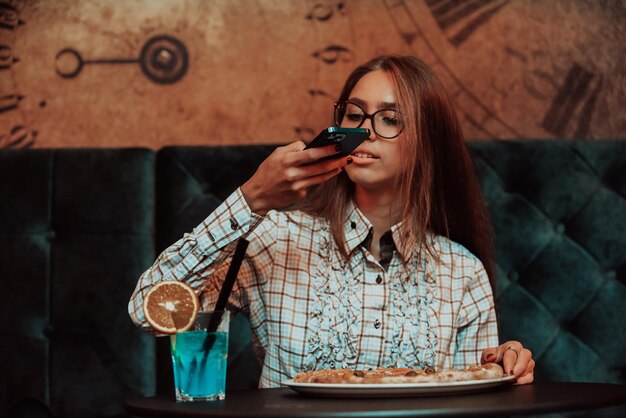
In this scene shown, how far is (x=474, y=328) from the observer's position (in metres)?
1.78

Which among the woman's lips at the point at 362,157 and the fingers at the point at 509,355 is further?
the woman's lips at the point at 362,157

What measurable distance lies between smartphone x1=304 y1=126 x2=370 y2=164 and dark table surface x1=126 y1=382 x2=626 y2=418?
362mm

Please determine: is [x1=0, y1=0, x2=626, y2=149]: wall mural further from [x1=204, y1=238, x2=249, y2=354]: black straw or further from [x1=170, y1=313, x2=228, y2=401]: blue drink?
[x1=170, y1=313, x2=228, y2=401]: blue drink

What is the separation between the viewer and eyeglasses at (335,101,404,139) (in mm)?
1715

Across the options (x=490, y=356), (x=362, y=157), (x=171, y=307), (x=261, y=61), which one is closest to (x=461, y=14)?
(x=261, y=61)

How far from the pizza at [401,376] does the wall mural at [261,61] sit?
1162 millimetres

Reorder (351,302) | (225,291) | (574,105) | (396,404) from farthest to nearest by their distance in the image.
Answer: (574,105) → (351,302) → (225,291) → (396,404)

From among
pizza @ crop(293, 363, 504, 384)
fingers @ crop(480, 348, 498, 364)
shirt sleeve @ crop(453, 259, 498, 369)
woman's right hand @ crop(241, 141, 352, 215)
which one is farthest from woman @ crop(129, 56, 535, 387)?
pizza @ crop(293, 363, 504, 384)

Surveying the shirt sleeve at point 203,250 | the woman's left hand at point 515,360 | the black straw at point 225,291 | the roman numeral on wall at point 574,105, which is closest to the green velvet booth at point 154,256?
the roman numeral on wall at point 574,105

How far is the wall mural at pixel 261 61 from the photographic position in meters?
2.27

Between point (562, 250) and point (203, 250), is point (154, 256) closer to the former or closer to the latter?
point (203, 250)

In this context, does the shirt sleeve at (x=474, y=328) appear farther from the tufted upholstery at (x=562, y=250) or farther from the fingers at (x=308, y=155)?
the fingers at (x=308, y=155)

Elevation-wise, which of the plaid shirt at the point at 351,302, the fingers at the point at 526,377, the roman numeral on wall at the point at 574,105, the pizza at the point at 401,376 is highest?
the roman numeral on wall at the point at 574,105

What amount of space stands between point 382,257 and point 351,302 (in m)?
0.13
